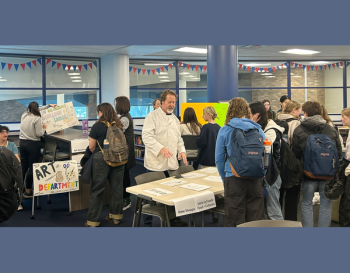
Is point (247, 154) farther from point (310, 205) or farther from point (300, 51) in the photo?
point (300, 51)

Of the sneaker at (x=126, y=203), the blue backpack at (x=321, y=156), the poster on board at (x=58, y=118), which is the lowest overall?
the sneaker at (x=126, y=203)

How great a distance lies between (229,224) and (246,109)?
989mm

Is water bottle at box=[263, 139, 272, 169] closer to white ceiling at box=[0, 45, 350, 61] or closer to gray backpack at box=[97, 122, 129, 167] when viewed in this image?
gray backpack at box=[97, 122, 129, 167]

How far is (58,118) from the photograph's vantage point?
5426 mm

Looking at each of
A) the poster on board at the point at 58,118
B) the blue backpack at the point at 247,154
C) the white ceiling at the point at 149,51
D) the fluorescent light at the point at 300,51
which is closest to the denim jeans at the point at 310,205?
the blue backpack at the point at 247,154

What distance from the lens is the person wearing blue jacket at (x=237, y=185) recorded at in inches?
112

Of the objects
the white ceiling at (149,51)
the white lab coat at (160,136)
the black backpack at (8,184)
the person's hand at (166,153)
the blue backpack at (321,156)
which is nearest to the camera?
the black backpack at (8,184)

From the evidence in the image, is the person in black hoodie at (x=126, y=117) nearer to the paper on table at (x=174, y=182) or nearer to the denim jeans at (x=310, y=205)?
the paper on table at (x=174, y=182)

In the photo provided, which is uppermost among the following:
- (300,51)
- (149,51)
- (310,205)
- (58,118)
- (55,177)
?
(300,51)

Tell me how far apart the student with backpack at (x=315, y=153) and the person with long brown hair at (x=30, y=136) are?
3.80 meters

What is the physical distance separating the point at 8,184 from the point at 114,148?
137 centimetres

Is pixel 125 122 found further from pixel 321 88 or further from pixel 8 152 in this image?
pixel 321 88

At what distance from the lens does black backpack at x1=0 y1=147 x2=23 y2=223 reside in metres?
2.72

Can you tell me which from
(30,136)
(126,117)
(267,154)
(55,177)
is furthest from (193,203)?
(30,136)
